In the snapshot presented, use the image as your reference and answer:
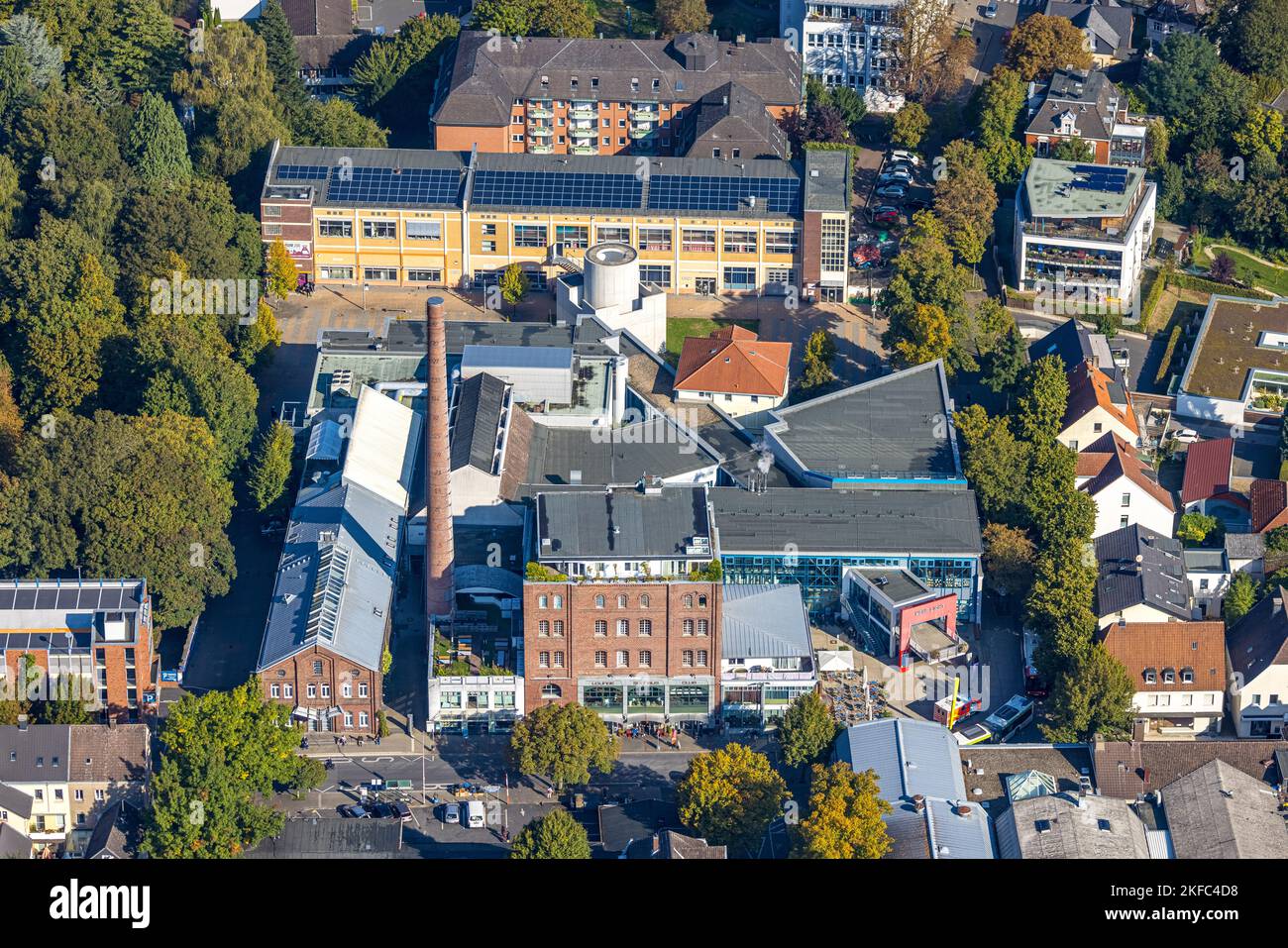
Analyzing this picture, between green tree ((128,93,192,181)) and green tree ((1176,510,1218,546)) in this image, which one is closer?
green tree ((1176,510,1218,546))

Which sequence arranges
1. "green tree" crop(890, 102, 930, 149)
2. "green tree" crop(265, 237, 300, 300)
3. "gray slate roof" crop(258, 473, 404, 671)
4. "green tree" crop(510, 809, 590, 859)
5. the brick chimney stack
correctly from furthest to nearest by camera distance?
"green tree" crop(890, 102, 930, 149), "green tree" crop(265, 237, 300, 300), the brick chimney stack, "gray slate roof" crop(258, 473, 404, 671), "green tree" crop(510, 809, 590, 859)

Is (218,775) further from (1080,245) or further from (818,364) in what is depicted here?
(1080,245)

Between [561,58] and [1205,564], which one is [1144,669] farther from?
[561,58]

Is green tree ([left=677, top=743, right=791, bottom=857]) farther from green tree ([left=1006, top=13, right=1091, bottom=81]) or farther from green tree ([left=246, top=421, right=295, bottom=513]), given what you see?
green tree ([left=1006, top=13, right=1091, bottom=81])

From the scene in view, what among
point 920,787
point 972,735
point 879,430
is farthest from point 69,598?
point 879,430

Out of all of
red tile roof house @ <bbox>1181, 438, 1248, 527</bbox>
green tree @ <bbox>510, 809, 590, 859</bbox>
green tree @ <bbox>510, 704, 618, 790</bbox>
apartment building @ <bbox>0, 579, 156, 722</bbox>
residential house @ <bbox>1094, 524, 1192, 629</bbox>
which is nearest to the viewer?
green tree @ <bbox>510, 809, 590, 859</bbox>

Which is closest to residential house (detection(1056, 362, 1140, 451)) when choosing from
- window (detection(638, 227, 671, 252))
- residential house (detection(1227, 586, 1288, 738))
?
residential house (detection(1227, 586, 1288, 738))

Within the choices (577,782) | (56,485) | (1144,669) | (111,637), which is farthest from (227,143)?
(1144,669)
